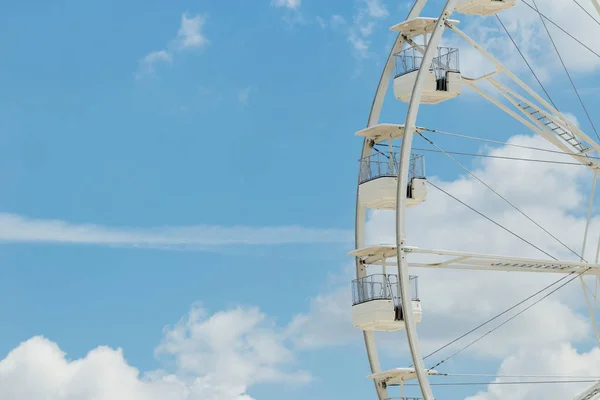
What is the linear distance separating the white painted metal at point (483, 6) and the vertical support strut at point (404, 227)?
2619mm

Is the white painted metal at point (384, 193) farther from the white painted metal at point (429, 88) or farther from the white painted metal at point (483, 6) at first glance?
the white painted metal at point (483, 6)

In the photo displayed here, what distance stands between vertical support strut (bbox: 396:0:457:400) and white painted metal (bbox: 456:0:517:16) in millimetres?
2619

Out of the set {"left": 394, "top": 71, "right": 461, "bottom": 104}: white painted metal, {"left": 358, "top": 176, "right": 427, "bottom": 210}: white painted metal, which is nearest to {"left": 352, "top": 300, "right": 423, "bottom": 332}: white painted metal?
{"left": 358, "top": 176, "right": 427, "bottom": 210}: white painted metal

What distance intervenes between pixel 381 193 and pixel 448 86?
3466mm

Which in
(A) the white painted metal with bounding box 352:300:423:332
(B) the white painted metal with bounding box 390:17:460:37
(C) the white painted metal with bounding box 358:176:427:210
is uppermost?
(B) the white painted metal with bounding box 390:17:460:37

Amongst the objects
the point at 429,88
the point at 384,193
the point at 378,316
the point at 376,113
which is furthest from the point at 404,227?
the point at 376,113

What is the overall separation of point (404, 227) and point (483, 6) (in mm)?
7347

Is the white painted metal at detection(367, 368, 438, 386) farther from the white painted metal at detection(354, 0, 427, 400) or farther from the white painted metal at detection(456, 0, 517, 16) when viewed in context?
the white painted metal at detection(456, 0, 517, 16)

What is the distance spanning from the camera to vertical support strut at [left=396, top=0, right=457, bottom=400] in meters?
41.3

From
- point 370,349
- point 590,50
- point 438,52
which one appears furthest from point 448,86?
point 370,349

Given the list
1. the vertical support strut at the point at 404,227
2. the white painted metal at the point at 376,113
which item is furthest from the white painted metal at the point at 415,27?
the vertical support strut at the point at 404,227

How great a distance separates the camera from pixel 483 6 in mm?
45406

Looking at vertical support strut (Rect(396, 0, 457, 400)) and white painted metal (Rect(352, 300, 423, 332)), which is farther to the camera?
white painted metal (Rect(352, 300, 423, 332))

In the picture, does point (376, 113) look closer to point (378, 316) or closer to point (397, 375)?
point (378, 316)
